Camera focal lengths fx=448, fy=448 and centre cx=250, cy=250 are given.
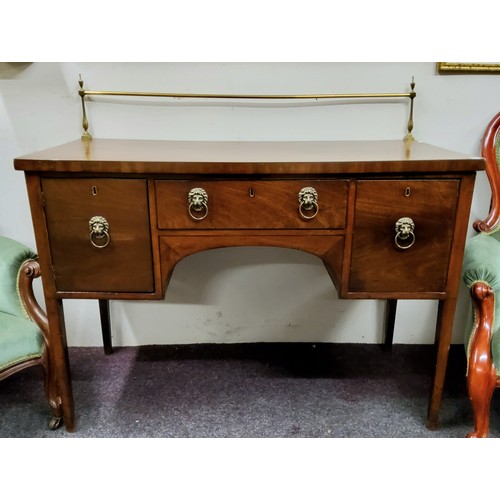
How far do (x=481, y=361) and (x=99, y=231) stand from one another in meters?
0.99

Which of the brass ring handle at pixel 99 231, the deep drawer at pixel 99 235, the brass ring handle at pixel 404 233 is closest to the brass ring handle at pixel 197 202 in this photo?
the deep drawer at pixel 99 235

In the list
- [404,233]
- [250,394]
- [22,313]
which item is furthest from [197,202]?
[250,394]

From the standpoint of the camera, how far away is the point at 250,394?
1480 millimetres

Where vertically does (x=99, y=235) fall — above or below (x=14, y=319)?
above

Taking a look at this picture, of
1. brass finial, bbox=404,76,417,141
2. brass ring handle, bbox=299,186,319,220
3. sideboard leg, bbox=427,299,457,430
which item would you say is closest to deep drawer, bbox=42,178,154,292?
brass ring handle, bbox=299,186,319,220

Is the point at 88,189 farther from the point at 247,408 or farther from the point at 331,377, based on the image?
the point at 331,377

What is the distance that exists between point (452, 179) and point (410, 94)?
522 millimetres

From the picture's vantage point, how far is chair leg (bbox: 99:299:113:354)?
1.65m

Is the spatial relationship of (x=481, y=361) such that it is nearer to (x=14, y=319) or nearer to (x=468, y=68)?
(x=468, y=68)

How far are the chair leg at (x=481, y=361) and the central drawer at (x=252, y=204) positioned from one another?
1.36 feet

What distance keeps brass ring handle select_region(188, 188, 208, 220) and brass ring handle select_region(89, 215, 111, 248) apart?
0.21 meters

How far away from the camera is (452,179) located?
1072 millimetres

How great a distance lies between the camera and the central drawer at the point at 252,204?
1.07 metres

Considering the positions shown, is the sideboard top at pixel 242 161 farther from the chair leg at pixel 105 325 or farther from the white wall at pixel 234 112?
the chair leg at pixel 105 325
